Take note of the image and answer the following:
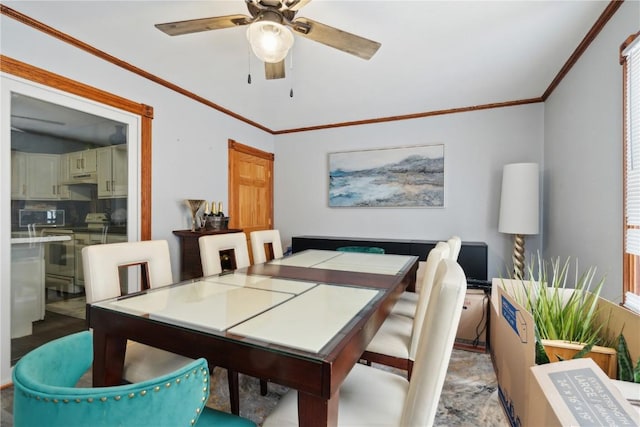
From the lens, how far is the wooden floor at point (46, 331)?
1.99 metres

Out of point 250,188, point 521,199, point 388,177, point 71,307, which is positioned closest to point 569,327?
point 521,199

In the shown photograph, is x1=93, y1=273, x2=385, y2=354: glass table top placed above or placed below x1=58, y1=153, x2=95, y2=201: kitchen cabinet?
below

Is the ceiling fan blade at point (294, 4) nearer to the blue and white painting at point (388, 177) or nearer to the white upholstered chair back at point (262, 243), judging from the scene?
the white upholstered chair back at point (262, 243)

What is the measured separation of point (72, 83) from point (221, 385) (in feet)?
8.04

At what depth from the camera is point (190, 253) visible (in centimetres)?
290

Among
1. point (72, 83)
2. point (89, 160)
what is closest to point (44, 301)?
point (89, 160)

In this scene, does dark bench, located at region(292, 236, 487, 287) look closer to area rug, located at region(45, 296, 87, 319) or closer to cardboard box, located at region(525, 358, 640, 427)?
cardboard box, located at region(525, 358, 640, 427)

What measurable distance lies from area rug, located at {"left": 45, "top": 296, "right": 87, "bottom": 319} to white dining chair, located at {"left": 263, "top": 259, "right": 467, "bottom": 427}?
7.22 ft

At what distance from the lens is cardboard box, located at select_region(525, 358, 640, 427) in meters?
0.73

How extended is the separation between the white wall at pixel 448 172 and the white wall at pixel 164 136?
1.15 meters

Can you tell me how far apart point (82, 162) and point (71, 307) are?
45.6 inches

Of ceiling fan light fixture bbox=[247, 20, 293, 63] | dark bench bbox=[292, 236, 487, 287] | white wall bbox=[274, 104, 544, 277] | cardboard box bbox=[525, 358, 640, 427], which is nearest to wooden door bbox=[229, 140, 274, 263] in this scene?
white wall bbox=[274, 104, 544, 277]

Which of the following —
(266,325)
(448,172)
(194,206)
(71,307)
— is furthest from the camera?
(448,172)

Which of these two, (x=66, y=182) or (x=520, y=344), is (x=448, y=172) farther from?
(x=66, y=182)
